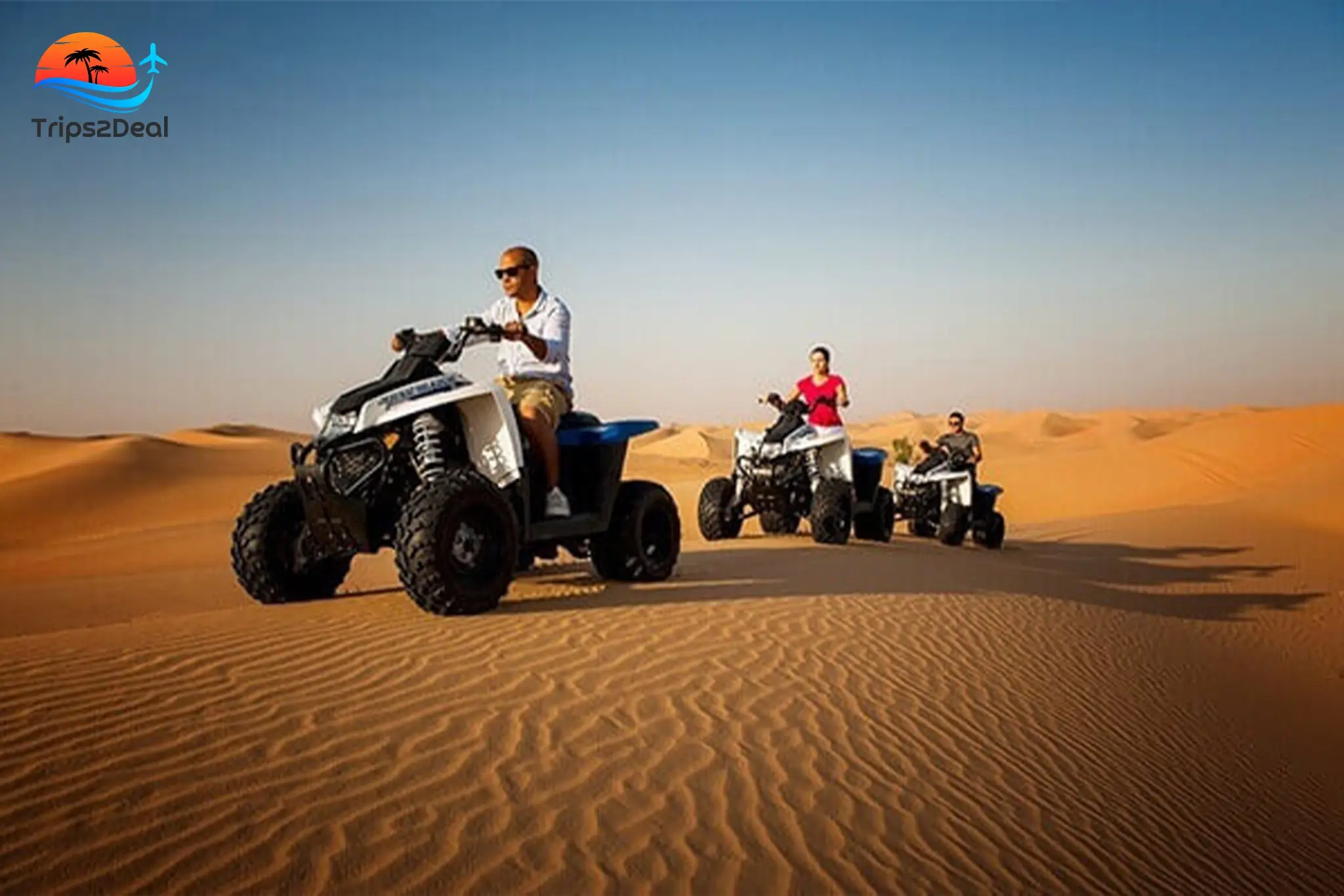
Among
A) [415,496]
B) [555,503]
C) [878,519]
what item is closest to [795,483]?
[878,519]

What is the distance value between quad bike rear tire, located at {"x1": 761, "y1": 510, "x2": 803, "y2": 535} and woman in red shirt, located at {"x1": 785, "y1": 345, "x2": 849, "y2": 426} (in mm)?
1418

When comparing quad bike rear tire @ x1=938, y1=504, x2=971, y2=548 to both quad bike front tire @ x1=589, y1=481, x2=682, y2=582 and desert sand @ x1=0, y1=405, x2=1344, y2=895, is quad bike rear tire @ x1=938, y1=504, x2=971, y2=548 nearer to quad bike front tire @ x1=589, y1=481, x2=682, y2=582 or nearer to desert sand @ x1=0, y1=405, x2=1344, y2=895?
desert sand @ x1=0, y1=405, x2=1344, y2=895

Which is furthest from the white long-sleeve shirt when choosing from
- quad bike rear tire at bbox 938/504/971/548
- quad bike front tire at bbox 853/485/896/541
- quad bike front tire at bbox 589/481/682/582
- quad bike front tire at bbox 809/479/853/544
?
quad bike rear tire at bbox 938/504/971/548

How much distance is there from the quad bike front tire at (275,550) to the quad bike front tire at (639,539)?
2.22 metres

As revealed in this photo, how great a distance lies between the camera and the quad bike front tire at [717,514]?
1378 centimetres

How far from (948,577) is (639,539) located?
156 inches

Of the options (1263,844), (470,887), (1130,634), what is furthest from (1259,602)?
(470,887)

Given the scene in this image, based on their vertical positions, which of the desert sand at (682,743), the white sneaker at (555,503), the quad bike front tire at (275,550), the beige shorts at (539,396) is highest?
the beige shorts at (539,396)

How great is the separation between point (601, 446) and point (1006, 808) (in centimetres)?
446

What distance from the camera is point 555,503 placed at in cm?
745

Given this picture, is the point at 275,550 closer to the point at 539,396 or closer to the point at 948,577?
the point at 539,396

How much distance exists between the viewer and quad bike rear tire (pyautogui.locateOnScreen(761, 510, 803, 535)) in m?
13.8

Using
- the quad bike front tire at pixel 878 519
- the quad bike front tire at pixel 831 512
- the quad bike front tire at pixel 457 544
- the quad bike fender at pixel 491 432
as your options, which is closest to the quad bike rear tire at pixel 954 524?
the quad bike front tire at pixel 878 519

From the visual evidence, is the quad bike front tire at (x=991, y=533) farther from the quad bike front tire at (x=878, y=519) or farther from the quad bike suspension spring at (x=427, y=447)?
the quad bike suspension spring at (x=427, y=447)
